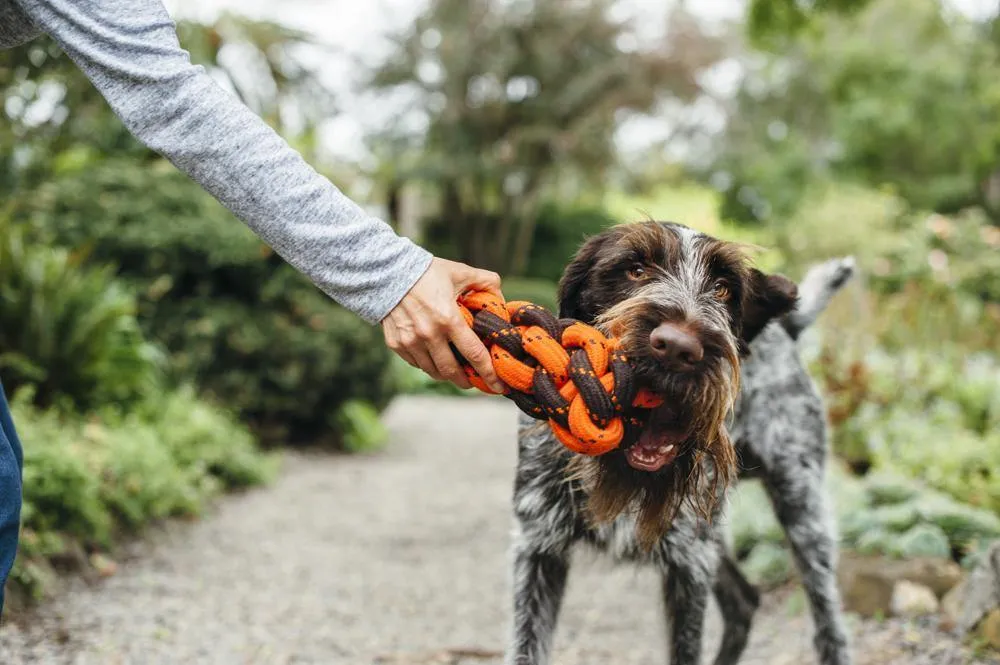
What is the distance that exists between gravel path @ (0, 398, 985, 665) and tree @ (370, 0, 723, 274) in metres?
16.2

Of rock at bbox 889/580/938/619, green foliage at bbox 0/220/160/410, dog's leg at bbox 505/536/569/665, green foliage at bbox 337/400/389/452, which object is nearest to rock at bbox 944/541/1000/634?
rock at bbox 889/580/938/619

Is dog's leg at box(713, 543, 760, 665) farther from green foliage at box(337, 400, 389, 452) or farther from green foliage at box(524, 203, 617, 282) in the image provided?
green foliage at box(524, 203, 617, 282)

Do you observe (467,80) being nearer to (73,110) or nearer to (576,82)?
(576,82)

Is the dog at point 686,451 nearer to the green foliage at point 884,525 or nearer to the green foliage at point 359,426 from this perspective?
the green foliage at point 884,525

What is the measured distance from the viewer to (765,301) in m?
3.01

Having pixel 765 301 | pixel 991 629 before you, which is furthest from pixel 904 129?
pixel 765 301

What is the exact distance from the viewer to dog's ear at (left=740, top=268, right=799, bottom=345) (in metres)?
2.97

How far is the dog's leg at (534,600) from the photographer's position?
2938 mm

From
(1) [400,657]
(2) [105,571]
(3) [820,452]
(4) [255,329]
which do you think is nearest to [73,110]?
(4) [255,329]

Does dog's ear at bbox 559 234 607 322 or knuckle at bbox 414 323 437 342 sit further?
dog's ear at bbox 559 234 607 322

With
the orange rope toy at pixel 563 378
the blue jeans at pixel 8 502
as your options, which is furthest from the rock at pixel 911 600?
the blue jeans at pixel 8 502

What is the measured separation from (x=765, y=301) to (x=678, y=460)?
93cm

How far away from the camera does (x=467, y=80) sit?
22.9 meters

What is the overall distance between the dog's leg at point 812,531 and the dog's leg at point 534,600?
113cm
